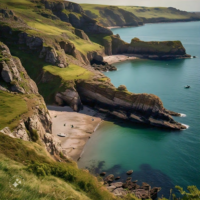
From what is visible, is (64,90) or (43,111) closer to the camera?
(43,111)

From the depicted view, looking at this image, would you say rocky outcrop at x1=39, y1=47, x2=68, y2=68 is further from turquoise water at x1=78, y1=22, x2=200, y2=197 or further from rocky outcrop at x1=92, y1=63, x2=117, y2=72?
rocky outcrop at x1=92, y1=63, x2=117, y2=72

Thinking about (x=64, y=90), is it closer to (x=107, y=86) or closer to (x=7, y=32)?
(x=107, y=86)

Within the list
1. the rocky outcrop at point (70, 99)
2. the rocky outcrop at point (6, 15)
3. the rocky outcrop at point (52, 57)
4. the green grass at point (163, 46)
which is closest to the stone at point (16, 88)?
the rocky outcrop at point (70, 99)

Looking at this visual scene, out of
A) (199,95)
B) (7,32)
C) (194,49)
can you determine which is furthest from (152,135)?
(194,49)

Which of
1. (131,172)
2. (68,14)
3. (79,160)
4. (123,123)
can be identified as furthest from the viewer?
(68,14)

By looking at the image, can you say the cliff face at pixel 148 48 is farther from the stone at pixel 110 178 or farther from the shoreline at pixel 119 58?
the stone at pixel 110 178

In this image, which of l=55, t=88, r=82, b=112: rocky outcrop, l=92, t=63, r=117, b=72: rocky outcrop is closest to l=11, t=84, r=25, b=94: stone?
l=55, t=88, r=82, b=112: rocky outcrop
